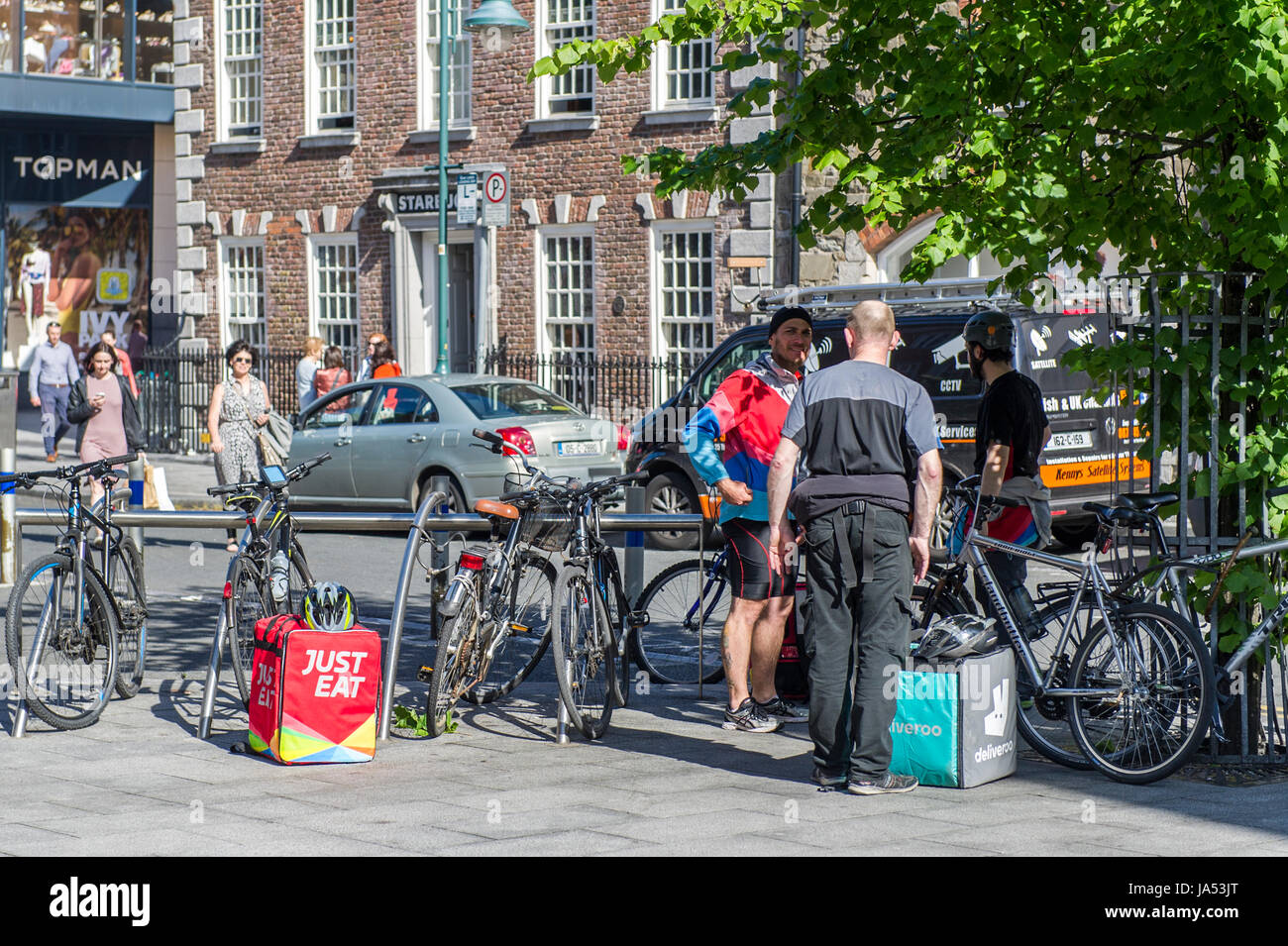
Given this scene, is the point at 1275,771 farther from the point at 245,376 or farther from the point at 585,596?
the point at 245,376

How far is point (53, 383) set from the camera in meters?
24.2

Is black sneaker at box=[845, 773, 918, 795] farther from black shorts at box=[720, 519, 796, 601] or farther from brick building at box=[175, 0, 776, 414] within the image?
brick building at box=[175, 0, 776, 414]

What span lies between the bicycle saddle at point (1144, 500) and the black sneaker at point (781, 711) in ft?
6.20

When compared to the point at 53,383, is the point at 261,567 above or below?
below

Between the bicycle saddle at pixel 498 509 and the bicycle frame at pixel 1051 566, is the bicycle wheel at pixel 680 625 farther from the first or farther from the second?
the bicycle frame at pixel 1051 566

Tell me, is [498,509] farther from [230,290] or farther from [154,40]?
[154,40]

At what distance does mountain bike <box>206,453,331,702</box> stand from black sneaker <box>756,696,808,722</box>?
2236 millimetres

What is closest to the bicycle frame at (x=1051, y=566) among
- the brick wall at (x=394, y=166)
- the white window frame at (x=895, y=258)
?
the white window frame at (x=895, y=258)

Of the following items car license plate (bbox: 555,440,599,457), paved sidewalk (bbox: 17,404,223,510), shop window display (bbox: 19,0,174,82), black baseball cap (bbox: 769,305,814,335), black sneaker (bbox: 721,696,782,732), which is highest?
shop window display (bbox: 19,0,174,82)

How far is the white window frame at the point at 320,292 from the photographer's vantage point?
1071 inches

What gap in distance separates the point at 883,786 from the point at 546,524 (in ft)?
7.42

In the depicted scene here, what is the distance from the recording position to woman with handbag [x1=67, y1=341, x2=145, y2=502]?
15.0 meters

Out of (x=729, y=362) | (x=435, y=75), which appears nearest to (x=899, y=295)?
(x=729, y=362)

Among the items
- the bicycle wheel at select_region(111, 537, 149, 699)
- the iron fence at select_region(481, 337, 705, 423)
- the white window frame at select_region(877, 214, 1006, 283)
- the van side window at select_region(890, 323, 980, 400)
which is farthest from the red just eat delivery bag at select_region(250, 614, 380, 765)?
the white window frame at select_region(877, 214, 1006, 283)
